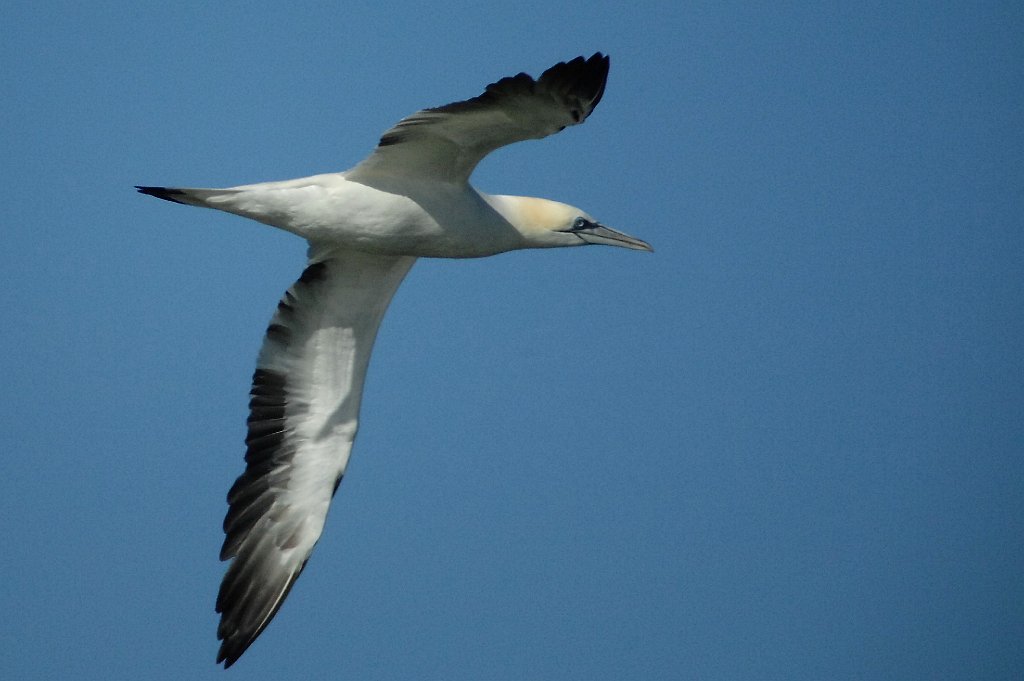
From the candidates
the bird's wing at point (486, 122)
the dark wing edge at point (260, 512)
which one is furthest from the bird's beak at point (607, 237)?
the dark wing edge at point (260, 512)

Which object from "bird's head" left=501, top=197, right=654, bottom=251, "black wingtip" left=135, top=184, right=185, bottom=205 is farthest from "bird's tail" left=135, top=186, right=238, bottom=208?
"bird's head" left=501, top=197, right=654, bottom=251

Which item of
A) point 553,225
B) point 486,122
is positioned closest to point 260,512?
point 553,225

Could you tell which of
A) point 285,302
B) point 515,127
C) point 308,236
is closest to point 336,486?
point 285,302

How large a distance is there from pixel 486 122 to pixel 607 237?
2.38 meters

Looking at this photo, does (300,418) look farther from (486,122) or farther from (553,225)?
(486,122)

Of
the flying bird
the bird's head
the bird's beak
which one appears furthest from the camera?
the bird's beak

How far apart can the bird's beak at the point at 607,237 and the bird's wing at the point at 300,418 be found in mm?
1564

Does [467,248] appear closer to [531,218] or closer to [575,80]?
[531,218]

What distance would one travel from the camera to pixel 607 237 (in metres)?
12.1

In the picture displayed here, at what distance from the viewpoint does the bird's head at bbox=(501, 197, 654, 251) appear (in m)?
11.5

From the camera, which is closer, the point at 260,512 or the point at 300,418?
the point at 260,512

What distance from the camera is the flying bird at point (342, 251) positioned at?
33.0ft

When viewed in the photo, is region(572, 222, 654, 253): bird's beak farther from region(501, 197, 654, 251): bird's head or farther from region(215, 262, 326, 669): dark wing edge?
region(215, 262, 326, 669): dark wing edge

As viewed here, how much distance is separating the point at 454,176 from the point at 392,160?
554 millimetres
